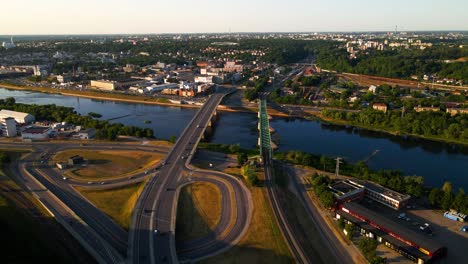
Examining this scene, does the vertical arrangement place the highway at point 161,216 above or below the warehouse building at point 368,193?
above

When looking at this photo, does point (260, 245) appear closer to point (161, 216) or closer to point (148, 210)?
point (161, 216)

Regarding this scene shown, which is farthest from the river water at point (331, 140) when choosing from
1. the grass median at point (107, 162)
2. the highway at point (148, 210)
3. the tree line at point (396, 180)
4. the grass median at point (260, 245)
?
the grass median at point (260, 245)

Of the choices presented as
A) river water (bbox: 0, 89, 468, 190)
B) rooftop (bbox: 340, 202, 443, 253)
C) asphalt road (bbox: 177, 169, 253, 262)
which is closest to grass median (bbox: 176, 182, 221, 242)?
asphalt road (bbox: 177, 169, 253, 262)

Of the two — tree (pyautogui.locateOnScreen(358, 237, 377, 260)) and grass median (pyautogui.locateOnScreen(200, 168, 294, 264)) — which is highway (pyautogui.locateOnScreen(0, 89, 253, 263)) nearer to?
grass median (pyautogui.locateOnScreen(200, 168, 294, 264))

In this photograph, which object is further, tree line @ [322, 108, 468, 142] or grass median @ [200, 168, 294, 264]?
tree line @ [322, 108, 468, 142]

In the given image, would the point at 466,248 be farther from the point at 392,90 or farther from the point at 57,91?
the point at 57,91

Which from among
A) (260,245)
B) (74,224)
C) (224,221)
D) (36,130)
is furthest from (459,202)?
(36,130)

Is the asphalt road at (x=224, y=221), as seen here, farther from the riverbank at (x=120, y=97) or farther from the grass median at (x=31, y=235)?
the riverbank at (x=120, y=97)

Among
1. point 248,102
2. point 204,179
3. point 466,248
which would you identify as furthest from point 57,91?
point 466,248
